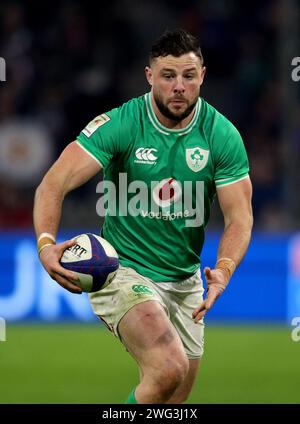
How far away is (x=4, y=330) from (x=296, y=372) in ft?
13.5

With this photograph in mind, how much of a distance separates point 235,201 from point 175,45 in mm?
1040

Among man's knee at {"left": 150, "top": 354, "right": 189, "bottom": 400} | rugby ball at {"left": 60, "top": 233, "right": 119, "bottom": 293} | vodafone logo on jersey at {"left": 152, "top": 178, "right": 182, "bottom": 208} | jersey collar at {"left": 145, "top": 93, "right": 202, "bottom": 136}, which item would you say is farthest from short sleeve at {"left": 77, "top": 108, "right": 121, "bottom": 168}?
man's knee at {"left": 150, "top": 354, "right": 189, "bottom": 400}

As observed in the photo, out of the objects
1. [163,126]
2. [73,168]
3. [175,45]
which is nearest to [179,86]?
[175,45]

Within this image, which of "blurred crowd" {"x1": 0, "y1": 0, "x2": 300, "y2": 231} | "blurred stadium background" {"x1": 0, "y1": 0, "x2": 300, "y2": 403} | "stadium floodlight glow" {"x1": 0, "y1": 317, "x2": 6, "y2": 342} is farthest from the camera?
"blurred crowd" {"x1": 0, "y1": 0, "x2": 300, "y2": 231}

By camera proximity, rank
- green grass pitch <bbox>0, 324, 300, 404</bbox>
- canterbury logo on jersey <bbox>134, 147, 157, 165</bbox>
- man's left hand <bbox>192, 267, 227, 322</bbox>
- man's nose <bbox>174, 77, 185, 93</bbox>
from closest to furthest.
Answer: man's left hand <bbox>192, 267, 227, 322</bbox>, man's nose <bbox>174, 77, 185, 93</bbox>, canterbury logo on jersey <bbox>134, 147, 157, 165</bbox>, green grass pitch <bbox>0, 324, 300, 404</bbox>

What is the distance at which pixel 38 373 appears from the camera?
11.6m

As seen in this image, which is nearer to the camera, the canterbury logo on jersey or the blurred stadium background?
the canterbury logo on jersey

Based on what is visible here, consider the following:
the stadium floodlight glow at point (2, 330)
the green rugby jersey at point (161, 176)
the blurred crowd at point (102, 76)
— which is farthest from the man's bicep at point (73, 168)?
the blurred crowd at point (102, 76)

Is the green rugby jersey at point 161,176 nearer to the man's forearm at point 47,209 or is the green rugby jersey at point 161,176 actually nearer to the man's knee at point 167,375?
the man's forearm at point 47,209

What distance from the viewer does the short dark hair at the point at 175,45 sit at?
7113 millimetres

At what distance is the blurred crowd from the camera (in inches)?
595

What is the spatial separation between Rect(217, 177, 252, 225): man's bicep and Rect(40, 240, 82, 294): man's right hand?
1.21 meters

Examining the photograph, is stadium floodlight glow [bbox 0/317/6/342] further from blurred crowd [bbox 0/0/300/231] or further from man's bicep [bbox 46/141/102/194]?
man's bicep [bbox 46/141/102/194]
